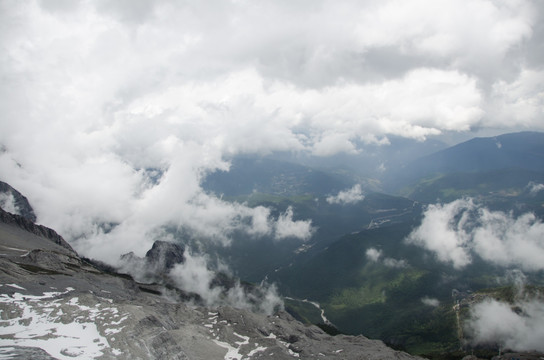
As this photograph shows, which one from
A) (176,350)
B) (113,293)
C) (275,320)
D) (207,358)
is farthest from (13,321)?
(275,320)

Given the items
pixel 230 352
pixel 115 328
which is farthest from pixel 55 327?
pixel 230 352

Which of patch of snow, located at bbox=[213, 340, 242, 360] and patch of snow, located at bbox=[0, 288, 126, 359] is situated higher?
patch of snow, located at bbox=[0, 288, 126, 359]

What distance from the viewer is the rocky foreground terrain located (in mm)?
87062

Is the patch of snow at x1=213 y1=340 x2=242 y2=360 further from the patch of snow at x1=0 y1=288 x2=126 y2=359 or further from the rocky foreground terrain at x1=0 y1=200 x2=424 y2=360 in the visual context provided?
the patch of snow at x1=0 y1=288 x2=126 y2=359

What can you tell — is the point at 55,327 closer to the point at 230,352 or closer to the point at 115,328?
the point at 115,328

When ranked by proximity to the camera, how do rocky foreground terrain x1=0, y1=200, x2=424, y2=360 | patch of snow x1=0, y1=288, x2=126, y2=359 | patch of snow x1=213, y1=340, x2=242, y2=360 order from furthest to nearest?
patch of snow x1=213, y1=340, x2=242, y2=360, rocky foreground terrain x1=0, y1=200, x2=424, y2=360, patch of snow x1=0, y1=288, x2=126, y2=359

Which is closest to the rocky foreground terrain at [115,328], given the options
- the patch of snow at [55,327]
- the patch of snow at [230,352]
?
the patch of snow at [230,352]

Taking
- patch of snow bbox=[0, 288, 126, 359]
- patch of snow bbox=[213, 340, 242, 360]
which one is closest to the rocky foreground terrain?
patch of snow bbox=[213, 340, 242, 360]

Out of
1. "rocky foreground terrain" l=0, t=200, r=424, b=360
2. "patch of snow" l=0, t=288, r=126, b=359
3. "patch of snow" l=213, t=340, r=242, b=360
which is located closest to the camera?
"patch of snow" l=0, t=288, r=126, b=359

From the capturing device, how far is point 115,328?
9906 centimetres

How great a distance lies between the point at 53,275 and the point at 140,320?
88599mm

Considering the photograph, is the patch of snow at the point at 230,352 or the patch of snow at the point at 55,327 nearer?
the patch of snow at the point at 55,327

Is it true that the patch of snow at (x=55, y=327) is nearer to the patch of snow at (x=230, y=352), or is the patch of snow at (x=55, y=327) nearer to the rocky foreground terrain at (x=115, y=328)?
the rocky foreground terrain at (x=115, y=328)

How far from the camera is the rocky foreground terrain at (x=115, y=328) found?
87.1 metres
